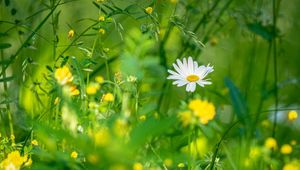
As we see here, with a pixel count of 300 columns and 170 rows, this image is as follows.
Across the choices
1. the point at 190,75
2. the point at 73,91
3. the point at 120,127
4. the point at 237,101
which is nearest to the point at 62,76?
the point at 73,91

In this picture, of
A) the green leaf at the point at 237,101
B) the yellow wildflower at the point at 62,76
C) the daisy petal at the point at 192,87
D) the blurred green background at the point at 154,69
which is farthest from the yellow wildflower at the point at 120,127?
the green leaf at the point at 237,101

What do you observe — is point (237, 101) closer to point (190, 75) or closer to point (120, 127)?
point (190, 75)

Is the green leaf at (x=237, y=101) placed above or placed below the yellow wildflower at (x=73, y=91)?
above

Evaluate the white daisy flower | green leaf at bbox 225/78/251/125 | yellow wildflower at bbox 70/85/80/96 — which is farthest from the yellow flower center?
green leaf at bbox 225/78/251/125

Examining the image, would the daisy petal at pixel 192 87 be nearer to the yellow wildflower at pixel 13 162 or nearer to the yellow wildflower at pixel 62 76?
the yellow wildflower at pixel 62 76

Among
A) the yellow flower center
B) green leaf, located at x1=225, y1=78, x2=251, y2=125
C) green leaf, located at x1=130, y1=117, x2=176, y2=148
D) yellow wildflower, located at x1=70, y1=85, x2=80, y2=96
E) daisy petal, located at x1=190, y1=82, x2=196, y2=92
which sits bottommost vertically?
green leaf, located at x1=130, y1=117, x2=176, y2=148

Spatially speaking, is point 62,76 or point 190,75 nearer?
point 62,76

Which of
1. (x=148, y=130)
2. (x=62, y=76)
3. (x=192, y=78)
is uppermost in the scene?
(x=192, y=78)

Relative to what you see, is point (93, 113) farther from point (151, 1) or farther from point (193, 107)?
point (151, 1)

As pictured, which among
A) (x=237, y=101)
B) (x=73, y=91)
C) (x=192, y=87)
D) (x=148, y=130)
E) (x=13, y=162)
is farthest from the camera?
(x=237, y=101)

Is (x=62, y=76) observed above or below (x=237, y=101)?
below

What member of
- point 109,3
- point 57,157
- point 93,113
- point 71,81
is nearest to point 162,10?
point 109,3

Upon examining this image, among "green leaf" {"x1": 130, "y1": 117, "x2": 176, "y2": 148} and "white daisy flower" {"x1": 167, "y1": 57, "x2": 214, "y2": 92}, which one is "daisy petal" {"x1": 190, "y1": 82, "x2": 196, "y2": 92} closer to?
"white daisy flower" {"x1": 167, "y1": 57, "x2": 214, "y2": 92}
